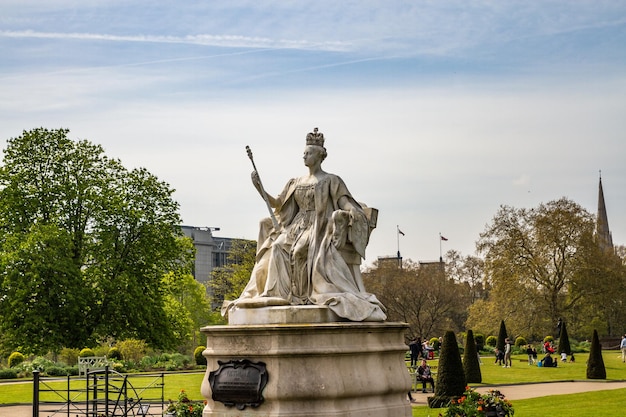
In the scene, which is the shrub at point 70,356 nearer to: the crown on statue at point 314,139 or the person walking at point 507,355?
the person walking at point 507,355

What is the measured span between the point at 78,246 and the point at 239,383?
25691mm

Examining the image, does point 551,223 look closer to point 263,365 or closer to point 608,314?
point 608,314

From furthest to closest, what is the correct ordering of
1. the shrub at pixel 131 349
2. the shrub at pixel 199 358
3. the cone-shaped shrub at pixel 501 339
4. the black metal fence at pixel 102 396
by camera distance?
the cone-shaped shrub at pixel 501 339, the shrub at pixel 131 349, the shrub at pixel 199 358, the black metal fence at pixel 102 396

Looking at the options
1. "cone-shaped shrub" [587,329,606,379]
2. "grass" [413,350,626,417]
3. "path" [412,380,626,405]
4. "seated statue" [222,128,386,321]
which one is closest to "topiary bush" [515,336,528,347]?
"grass" [413,350,626,417]

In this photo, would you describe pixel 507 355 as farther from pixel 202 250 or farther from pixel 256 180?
pixel 202 250

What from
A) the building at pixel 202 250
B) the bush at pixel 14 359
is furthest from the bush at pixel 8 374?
the building at pixel 202 250

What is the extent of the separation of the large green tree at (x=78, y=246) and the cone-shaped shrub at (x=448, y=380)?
14.2 meters

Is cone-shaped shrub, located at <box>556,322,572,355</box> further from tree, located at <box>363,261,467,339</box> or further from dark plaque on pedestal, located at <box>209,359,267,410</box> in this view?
dark plaque on pedestal, located at <box>209,359,267,410</box>

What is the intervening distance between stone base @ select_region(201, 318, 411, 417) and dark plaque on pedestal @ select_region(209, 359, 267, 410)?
70 mm

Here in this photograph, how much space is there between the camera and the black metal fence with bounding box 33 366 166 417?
68.7ft

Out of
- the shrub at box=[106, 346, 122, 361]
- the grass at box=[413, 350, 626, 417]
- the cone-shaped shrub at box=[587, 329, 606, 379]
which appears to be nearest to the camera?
the grass at box=[413, 350, 626, 417]

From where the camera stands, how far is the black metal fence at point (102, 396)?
824 inches

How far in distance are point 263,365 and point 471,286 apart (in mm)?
70504

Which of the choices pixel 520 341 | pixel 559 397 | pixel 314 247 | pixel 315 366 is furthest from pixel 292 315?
pixel 520 341
